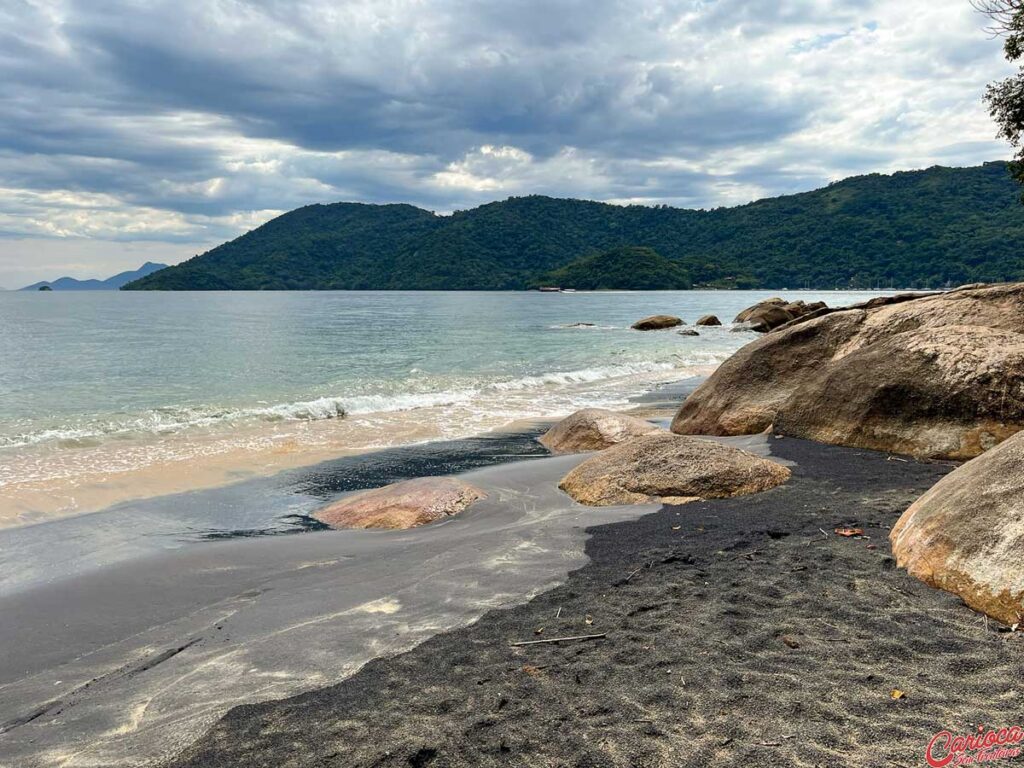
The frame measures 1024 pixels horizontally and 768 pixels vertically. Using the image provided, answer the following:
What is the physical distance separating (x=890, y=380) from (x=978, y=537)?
491 centimetres

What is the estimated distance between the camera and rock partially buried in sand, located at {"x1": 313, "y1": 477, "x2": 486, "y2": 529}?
7562 mm

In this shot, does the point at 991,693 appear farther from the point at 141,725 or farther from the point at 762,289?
the point at 762,289

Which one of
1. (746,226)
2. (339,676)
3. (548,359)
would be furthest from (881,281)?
(339,676)

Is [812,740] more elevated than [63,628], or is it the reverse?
[812,740]

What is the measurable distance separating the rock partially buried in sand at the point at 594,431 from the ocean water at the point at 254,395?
2.77 metres

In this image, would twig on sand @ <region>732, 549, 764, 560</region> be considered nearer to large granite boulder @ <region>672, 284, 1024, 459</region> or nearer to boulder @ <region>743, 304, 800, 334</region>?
large granite boulder @ <region>672, 284, 1024, 459</region>

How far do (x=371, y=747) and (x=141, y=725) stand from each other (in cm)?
150

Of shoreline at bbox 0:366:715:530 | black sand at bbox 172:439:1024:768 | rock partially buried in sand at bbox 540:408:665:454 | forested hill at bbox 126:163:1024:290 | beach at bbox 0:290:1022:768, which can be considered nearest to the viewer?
black sand at bbox 172:439:1024:768

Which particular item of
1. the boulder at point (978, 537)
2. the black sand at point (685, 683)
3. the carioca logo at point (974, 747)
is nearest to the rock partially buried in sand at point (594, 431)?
the black sand at point (685, 683)

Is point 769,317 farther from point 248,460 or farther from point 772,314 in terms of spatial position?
point 248,460

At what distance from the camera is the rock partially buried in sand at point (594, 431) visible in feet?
36.3

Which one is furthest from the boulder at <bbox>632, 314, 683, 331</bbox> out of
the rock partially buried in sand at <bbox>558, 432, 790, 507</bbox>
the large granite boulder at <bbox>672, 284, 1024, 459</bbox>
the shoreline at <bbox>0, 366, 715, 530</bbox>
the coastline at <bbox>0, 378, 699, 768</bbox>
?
the rock partially buried in sand at <bbox>558, 432, 790, 507</bbox>

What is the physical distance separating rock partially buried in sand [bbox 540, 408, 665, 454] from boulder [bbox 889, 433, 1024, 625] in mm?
6216

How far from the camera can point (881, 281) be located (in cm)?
12631
